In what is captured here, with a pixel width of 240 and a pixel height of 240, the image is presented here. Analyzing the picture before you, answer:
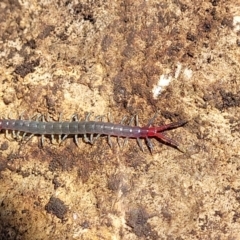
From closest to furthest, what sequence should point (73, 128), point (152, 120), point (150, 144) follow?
point (150, 144) < point (152, 120) < point (73, 128)

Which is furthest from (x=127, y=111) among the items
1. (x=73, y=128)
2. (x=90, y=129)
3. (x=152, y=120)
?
(x=73, y=128)

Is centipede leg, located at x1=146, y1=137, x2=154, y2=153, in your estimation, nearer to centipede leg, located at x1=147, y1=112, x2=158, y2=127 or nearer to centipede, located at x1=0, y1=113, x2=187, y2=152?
centipede, located at x1=0, y1=113, x2=187, y2=152

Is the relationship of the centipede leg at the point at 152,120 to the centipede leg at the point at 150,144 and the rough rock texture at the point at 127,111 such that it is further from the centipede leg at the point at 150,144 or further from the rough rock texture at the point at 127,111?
the centipede leg at the point at 150,144

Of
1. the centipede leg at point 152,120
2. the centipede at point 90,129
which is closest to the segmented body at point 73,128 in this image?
the centipede at point 90,129

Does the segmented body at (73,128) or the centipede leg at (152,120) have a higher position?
the centipede leg at (152,120)

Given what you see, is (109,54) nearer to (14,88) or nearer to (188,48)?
(188,48)

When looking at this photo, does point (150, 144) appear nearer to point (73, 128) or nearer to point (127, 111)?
point (127, 111)
